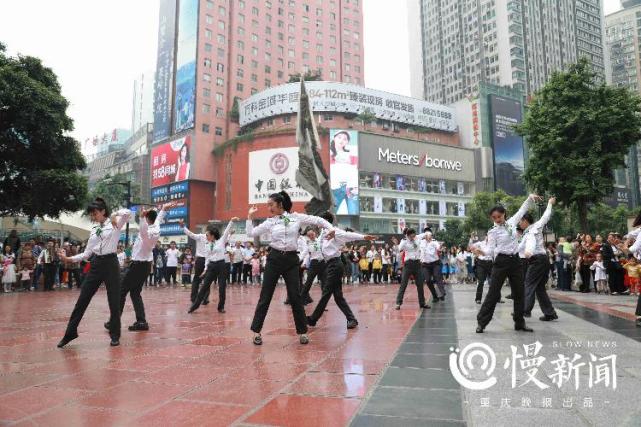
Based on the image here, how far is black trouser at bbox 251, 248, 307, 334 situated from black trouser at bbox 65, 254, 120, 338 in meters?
1.74

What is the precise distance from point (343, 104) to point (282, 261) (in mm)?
52137

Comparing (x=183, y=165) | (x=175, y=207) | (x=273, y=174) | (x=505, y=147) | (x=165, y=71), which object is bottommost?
(x=175, y=207)

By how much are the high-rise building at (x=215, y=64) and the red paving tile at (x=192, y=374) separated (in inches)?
2060

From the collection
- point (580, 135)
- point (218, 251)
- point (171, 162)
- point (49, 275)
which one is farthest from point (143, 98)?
point (218, 251)

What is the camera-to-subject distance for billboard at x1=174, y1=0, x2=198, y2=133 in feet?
198

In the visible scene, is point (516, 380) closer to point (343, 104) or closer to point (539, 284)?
point (539, 284)

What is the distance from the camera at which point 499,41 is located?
3644 inches

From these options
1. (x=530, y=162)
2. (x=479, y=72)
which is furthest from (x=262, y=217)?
(x=479, y=72)

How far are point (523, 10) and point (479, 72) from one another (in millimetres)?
13675

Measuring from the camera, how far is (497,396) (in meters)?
3.16

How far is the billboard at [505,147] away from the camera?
62.8 m

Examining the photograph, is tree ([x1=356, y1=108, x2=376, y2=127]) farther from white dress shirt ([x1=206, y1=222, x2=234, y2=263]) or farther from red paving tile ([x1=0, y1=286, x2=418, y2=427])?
red paving tile ([x1=0, y1=286, x2=418, y2=427])

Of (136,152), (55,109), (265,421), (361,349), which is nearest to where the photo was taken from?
(265,421)

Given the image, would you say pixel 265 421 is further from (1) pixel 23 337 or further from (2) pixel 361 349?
(1) pixel 23 337
